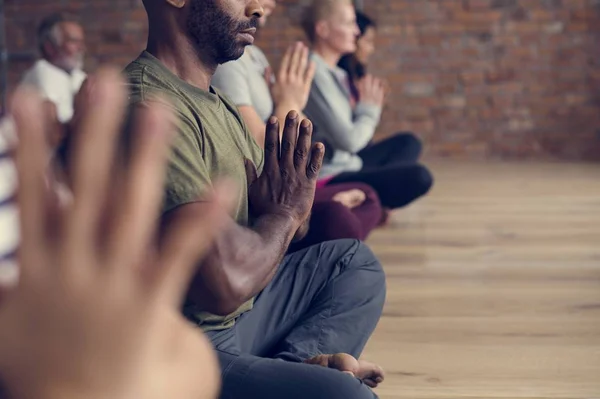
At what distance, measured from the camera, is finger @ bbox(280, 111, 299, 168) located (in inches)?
45.3

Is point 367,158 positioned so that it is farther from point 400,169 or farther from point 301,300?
point 301,300

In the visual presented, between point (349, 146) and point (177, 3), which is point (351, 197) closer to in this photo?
point (349, 146)

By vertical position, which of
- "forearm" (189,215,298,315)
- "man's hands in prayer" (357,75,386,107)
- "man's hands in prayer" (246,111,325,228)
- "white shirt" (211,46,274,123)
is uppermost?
"man's hands in prayer" (246,111,325,228)

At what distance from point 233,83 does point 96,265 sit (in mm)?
1888

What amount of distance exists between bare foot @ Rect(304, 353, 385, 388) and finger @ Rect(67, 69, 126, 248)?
3.32ft

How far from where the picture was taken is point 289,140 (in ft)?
3.78

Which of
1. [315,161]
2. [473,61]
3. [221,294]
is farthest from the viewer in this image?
[473,61]

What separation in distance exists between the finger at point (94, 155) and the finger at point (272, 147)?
2.49ft

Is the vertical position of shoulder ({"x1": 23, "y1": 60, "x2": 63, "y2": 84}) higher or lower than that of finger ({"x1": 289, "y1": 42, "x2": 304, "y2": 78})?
lower

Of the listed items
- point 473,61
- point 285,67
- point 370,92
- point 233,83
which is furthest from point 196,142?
point 473,61

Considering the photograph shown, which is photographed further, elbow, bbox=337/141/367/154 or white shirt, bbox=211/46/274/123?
elbow, bbox=337/141/367/154

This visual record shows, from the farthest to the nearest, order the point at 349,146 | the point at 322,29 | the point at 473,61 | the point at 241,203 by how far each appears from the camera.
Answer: the point at 473,61 < the point at 322,29 < the point at 349,146 < the point at 241,203

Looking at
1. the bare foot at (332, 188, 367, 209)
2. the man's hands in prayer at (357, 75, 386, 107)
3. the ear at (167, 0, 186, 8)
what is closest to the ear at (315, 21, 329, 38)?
the man's hands in prayer at (357, 75, 386, 107)

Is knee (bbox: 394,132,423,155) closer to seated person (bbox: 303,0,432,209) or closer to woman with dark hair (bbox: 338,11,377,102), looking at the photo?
woman with dark hair (bbox: 338,11,377,102)
